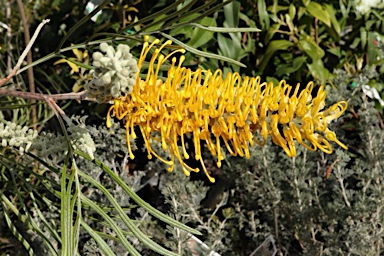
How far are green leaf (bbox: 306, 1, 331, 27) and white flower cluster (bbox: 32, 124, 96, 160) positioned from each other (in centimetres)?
103

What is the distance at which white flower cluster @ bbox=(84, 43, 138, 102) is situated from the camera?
0.60 metres

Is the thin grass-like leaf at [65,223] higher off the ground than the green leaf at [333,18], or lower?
lower

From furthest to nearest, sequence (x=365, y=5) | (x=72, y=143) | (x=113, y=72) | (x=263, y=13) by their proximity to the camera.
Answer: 1. (x=365, y=5)
2. (x=263, y=13)
3. (x=72, y=143)
4. (x=113, y=72)

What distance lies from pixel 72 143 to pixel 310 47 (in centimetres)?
107

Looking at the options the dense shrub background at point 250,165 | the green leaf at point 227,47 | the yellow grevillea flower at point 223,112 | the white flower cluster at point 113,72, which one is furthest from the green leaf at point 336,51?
the white flower cluster at point 113,72

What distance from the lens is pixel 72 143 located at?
28.7 inches

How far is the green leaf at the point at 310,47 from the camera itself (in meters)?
1.64

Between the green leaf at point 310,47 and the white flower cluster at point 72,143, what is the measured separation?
102 centimetres

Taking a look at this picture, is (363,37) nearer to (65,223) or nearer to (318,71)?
(318,71)

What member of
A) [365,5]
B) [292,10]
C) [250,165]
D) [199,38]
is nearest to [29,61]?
[199,38]

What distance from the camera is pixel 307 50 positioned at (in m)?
1.64

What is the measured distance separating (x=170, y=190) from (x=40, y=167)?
22.7 inches

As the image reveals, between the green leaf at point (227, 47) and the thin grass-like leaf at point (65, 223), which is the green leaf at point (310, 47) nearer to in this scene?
the green leaf at point (227, 47)

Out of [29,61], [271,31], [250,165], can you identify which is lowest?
[250,165]
